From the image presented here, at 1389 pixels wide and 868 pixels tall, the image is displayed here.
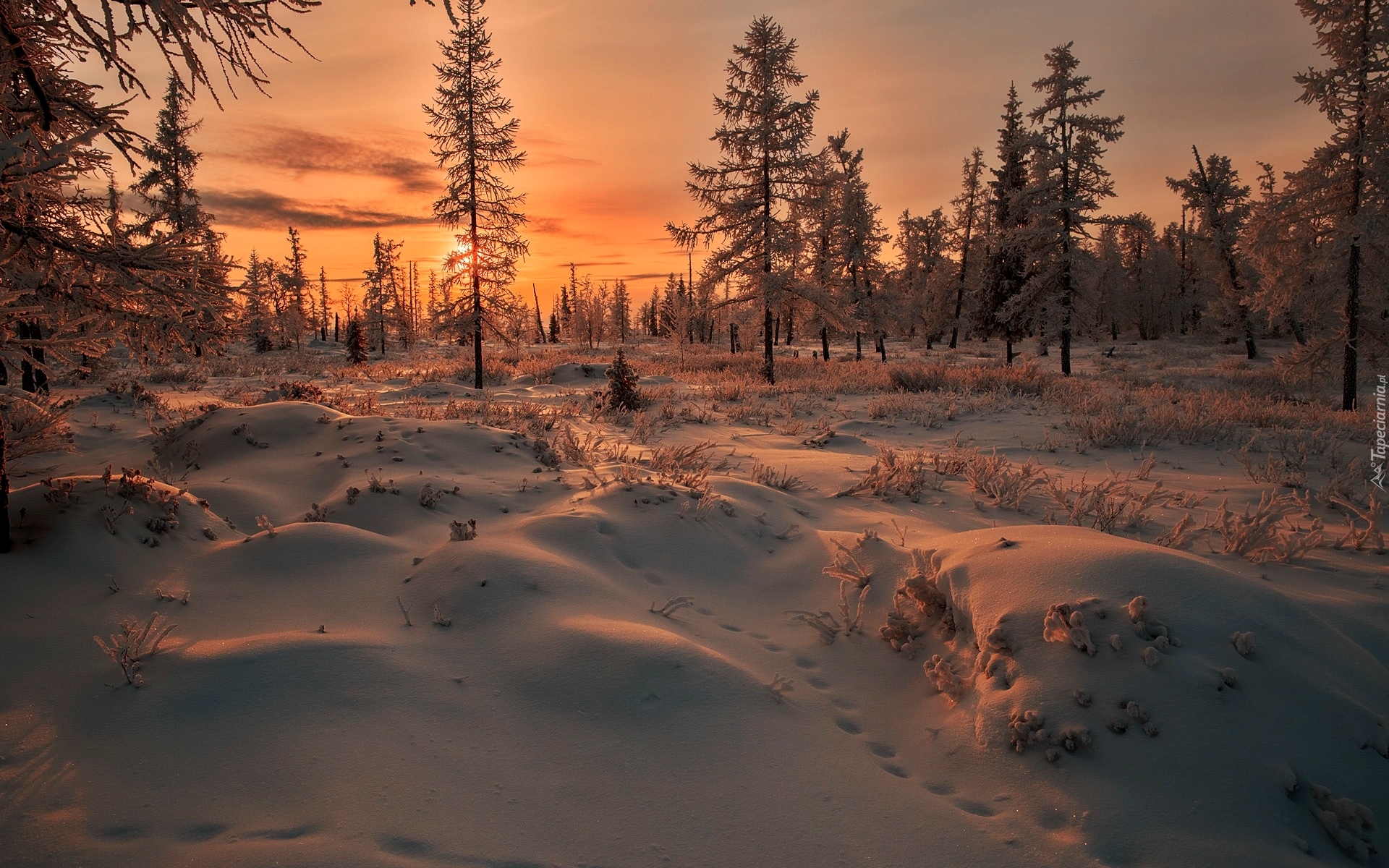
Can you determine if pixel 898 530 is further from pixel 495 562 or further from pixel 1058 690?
pixel 495 562

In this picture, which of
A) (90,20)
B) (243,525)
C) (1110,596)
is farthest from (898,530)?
(90,20)

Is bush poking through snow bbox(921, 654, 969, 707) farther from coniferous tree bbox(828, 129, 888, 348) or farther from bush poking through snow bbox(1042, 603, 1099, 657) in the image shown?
coniferous tree bbox(828, 129, 888, 348)

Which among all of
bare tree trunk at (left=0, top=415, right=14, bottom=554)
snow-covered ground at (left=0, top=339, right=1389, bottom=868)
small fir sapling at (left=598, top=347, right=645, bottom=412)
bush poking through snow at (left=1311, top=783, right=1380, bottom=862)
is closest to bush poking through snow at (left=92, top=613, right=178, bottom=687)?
snow-covered ground at (left=0, top=339, right=1389, bottom=868)

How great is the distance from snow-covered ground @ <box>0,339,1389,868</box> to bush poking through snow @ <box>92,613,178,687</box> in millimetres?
43

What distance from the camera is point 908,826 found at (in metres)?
2.05

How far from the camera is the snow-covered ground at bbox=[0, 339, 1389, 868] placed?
1932 mm

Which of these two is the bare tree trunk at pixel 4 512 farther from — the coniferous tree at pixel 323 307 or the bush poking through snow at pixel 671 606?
the coniferous tree at pixel 323 307

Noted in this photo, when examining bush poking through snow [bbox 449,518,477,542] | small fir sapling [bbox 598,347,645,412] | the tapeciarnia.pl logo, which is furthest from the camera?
small fir sapling [bbox 598,347,645,412]

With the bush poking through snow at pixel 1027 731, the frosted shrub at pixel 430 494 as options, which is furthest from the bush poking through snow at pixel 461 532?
the bush poking through snow at pixel 1027 731

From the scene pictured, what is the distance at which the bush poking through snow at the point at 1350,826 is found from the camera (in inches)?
75.2

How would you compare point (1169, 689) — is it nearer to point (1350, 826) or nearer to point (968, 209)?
point (1350, 826)

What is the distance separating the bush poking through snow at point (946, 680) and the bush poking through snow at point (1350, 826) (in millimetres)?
1132

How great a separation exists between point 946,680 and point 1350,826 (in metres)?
1.27

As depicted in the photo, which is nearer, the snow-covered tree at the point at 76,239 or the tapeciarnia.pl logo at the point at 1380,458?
the snow-covered tree at the point at 76,239
